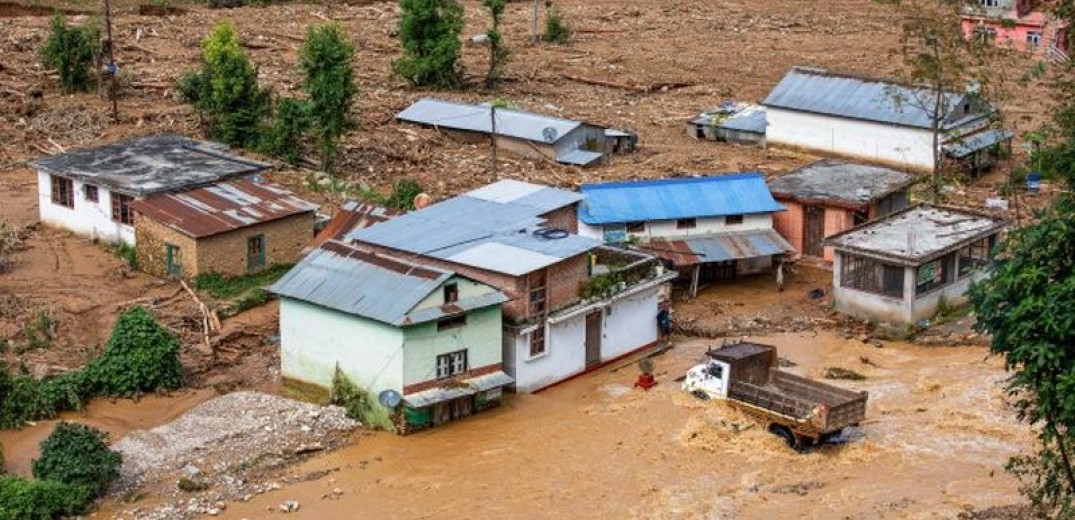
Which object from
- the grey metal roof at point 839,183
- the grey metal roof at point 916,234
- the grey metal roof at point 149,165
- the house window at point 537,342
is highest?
the grey metal roof at point 149,165

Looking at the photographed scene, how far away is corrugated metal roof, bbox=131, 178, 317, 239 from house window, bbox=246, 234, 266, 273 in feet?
1.80

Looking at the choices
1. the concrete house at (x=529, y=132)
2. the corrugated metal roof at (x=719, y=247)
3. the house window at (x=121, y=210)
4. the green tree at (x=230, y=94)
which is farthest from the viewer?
the concrete house at (x=529, y=132)

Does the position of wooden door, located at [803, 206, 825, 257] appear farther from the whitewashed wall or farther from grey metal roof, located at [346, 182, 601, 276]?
the whitewashed wall

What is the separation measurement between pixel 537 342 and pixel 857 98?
76.9ft

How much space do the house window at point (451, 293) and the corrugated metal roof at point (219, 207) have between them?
29.9 ft

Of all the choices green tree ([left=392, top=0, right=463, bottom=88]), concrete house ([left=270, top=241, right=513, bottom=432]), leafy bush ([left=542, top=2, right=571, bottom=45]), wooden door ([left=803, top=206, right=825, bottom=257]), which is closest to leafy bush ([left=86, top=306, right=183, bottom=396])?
concrete house ([left=270, top=241, right=513, bottom=432])

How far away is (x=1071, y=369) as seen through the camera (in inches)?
934

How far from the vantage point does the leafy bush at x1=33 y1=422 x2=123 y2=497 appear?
29188 millimetres

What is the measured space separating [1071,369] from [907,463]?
8.37 meters

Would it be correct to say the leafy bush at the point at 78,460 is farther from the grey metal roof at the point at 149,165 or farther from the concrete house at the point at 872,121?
the concrete house at the point at 872,121

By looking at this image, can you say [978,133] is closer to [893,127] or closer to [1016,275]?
[893,127]

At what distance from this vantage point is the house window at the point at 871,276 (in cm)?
3994

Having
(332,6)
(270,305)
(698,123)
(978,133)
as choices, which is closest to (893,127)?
(978,133)

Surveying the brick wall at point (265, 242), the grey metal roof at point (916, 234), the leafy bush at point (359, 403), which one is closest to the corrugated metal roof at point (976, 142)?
the grey metal roof at point (916, 234)
